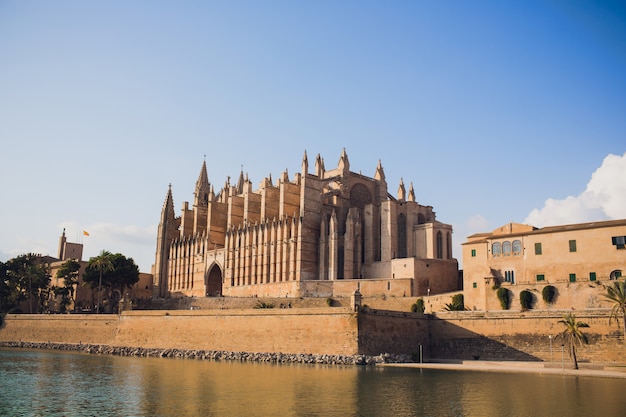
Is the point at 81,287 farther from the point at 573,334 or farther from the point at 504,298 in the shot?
the point at 573,334

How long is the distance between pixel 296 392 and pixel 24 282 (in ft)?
174

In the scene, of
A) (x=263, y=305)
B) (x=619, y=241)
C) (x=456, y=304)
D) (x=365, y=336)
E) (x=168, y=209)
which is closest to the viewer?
(x=619, y=241)

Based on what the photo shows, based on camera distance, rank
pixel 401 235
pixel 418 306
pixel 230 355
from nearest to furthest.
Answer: pixel 230 355 → pixel 418 306 → pixel 401 235

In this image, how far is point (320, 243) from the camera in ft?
202

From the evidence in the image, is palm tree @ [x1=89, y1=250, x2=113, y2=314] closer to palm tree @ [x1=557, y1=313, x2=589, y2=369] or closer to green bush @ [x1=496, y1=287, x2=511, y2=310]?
green bush @ [x1=496, y1=287, x2=511, y2=310]

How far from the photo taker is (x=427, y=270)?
2109 inches

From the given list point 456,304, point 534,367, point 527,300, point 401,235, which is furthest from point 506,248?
point 401,235

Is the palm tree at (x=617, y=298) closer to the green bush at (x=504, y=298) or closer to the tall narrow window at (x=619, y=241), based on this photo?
the tall narrow window at (x=619, y=241)

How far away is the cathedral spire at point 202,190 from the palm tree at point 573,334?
5352cm

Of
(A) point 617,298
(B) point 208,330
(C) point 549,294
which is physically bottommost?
(B) point 208,330

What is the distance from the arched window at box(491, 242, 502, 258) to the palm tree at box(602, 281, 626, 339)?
8.51 metres

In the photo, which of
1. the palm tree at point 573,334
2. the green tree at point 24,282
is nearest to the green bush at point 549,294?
the palm tree at point 573,334

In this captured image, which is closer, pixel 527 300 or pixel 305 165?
pixel 527 300

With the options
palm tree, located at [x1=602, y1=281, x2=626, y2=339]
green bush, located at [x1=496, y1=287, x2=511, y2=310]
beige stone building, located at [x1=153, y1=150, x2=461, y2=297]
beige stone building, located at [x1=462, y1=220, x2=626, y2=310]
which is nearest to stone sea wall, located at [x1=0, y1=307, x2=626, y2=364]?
palm tree, located at [x1=602, y1=281, x2=626, y2=339]
